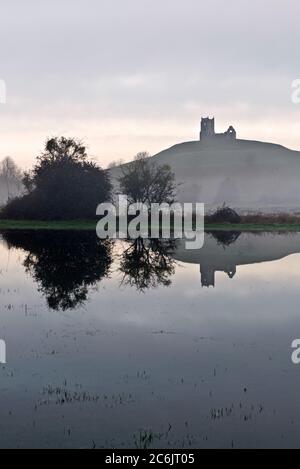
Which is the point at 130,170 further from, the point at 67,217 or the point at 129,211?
the point at 67,217

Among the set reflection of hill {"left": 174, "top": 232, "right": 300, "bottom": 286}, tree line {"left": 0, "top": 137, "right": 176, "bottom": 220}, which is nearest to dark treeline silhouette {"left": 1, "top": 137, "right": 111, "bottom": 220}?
tree line {"left": 0, "top": 137, "right": 176, "bottom": 220}

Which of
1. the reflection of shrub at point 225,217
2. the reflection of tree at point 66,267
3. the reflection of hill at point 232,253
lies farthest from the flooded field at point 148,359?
the reflection of shrub at point 225,217

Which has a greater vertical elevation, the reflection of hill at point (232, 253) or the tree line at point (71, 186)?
the tree line at point (71, 186)

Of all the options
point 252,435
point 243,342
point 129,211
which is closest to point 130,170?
point 129,211

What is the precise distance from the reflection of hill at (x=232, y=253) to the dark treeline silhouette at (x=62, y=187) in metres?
26.6

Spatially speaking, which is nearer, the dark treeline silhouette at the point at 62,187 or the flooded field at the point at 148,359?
the flooded field at the point at 148,359

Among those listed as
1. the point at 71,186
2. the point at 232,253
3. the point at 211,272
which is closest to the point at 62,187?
the point at 71,186

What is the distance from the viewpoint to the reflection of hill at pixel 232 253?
30.8 metres

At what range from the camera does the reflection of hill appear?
3080cm

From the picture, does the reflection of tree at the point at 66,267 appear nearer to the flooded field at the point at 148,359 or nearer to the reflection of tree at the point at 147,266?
the flooded field at the point at 148,359

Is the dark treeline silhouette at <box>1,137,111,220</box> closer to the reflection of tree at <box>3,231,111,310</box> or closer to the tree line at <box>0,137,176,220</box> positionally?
the tree line at <box>0,137,176,220</box>

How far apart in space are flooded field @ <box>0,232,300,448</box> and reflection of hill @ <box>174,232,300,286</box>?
222cm

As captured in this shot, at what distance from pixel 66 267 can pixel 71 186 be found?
4539 centimetres

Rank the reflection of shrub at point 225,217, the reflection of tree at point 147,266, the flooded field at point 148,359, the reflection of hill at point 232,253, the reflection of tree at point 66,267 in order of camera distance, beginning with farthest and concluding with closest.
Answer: the reflection of shrub at point 225,217 < the reflection of hill at point 232,253 < the reflection of tree at point 147,266 < the reflection of tree at point 66,267 < the flooded field at point 148,359
